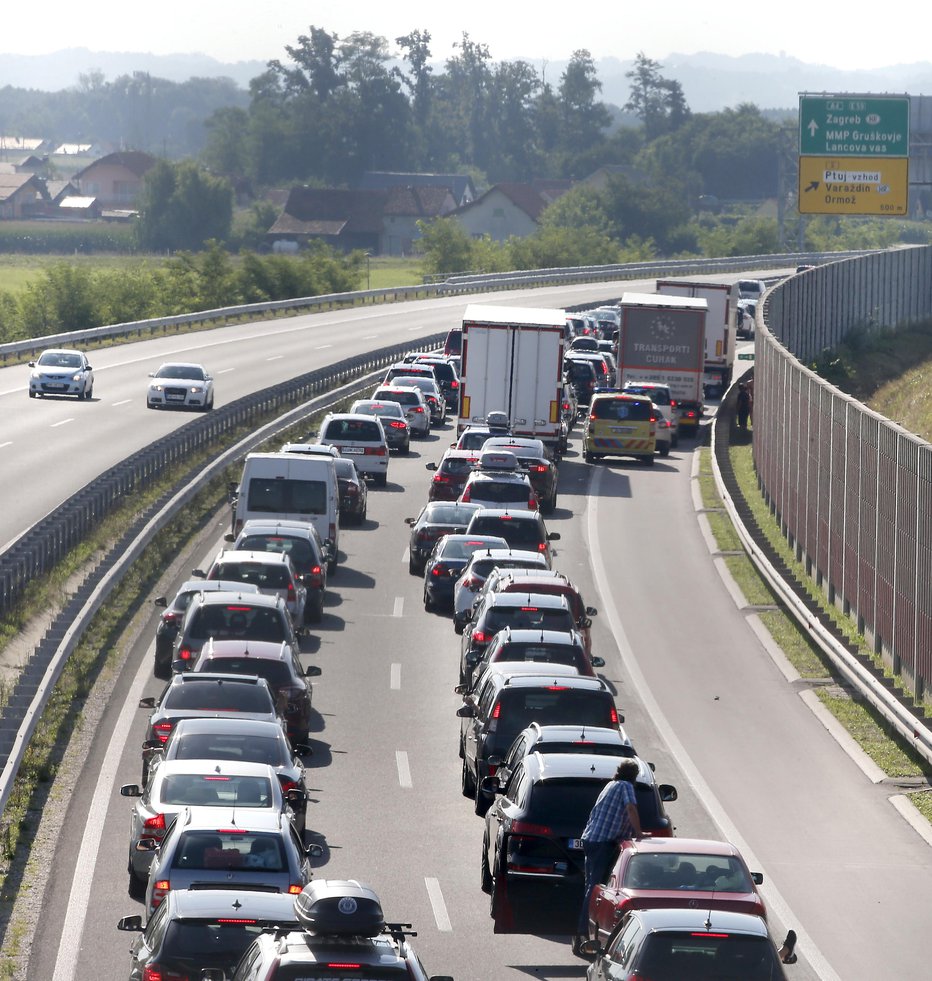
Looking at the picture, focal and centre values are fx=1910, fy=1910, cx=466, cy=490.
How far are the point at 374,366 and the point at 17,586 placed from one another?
128 feet

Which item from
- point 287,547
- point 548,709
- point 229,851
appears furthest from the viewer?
point 287,547

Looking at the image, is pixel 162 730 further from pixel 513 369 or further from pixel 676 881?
pixel 513 369

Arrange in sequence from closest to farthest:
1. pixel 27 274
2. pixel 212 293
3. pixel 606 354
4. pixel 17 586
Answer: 1. pixel 17 586
2. pixel 606 354
3. pixel 212 293
4. pixel 27 274

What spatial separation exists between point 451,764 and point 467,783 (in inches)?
64.3

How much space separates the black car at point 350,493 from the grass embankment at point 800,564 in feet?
23.0

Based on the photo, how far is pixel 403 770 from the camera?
20016 mm

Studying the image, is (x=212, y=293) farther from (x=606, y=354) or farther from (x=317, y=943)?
(x=317, y=943)

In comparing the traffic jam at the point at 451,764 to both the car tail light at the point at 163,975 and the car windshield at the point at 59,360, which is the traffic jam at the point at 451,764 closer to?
the car tail light at the point at 163,975

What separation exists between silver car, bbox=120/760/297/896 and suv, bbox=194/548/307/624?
10.5m

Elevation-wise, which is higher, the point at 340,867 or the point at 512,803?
the point at 512,803

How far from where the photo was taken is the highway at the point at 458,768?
47.8 ft

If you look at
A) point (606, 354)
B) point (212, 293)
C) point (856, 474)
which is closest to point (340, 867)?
point (856, 474)

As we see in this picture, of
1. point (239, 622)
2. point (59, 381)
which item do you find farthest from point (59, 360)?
point (239, 622)

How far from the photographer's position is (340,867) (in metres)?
16.3
